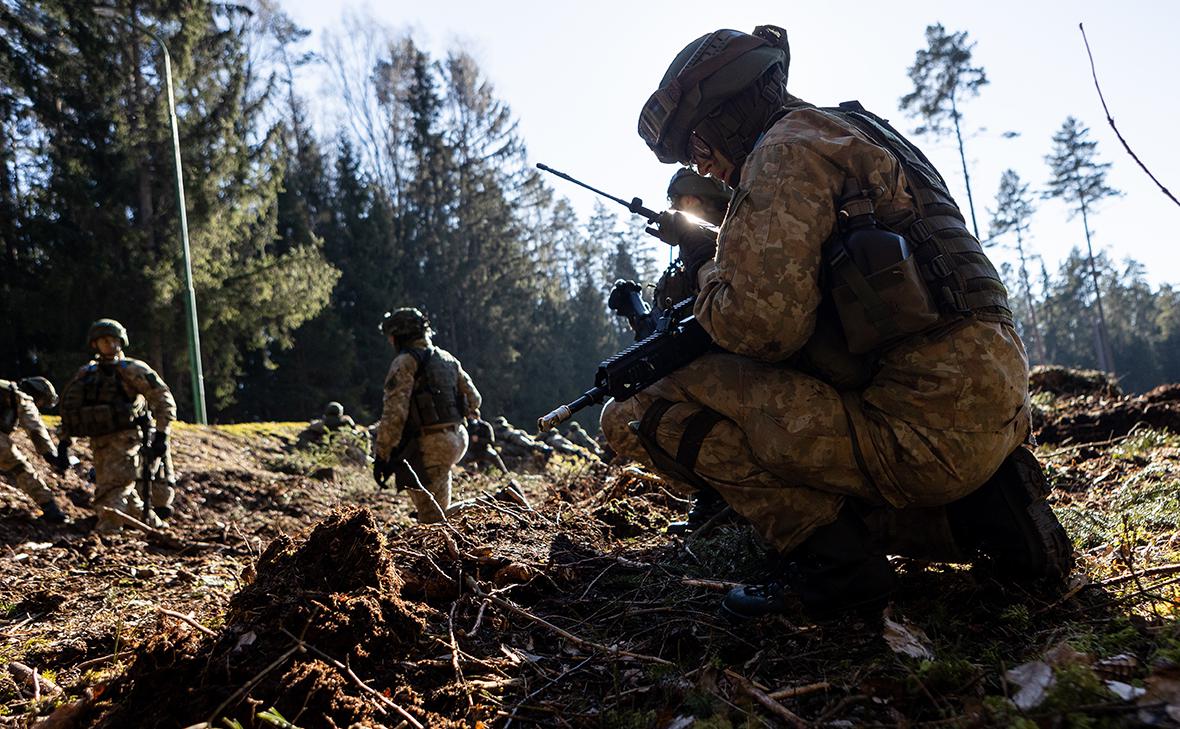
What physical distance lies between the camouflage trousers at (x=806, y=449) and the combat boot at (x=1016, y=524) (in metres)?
0.12

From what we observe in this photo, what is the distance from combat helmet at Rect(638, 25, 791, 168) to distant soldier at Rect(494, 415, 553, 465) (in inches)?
474

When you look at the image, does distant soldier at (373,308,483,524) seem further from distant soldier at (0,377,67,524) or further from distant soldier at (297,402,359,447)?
distant soldier at (297,402,359,447)

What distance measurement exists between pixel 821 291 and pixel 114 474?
6893 mm

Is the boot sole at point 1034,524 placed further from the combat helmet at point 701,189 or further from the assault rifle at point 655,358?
the combat helmet at point 701,189

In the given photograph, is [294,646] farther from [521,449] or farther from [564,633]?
[521,449]

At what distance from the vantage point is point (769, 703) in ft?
5.54

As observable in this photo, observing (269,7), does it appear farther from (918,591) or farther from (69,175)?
(918,591)

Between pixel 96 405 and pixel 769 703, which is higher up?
pixel 96 405

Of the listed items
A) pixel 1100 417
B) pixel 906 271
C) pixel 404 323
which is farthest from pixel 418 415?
pixel 1100 417

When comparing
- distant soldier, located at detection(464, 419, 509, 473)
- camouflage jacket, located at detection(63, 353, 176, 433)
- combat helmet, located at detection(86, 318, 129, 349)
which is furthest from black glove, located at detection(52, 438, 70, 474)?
distant soldier, located at detection(464, 419, 509, 473)

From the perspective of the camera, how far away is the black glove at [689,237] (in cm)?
391

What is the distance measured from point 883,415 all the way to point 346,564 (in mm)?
1832

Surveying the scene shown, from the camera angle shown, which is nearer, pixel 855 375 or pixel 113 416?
pixel 855 375

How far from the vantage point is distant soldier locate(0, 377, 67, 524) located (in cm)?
670
